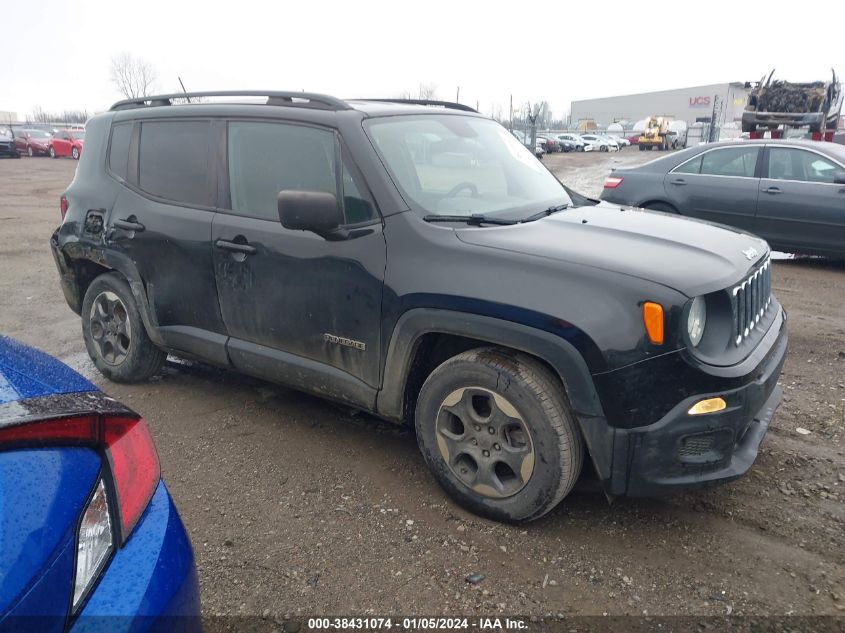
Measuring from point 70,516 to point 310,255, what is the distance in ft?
6.77

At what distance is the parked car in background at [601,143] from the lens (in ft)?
155

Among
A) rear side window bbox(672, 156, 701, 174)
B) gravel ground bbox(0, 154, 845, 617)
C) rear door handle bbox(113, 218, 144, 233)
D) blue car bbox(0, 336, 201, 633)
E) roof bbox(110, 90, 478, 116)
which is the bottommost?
gravel ground bbox(0, 154, 845, 617)

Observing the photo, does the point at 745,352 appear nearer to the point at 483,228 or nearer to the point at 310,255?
the point at 483,228

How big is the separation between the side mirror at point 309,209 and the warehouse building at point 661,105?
3437 inches

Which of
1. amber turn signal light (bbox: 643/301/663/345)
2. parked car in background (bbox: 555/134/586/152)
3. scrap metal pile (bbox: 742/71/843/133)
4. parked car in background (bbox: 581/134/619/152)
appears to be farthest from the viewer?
parked car in background (bbox: 581/134/619/152)

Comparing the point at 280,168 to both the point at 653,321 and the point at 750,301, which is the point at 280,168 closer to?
the point at 653,321

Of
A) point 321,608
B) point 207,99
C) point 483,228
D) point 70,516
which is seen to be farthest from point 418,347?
point 207,99

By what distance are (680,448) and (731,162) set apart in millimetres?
6562

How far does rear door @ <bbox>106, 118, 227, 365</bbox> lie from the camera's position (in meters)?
3.82

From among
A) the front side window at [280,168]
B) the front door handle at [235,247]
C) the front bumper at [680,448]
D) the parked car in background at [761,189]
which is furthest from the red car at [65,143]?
the front bumper at [680,448]

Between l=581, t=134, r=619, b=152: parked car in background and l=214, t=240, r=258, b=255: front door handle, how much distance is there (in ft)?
153

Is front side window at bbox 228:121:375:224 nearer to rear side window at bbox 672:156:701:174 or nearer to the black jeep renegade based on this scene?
the black jeep renegade

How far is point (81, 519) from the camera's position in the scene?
1432 millimetres

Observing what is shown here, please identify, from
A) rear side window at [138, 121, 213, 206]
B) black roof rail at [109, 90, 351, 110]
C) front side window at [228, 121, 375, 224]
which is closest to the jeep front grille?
front side window at [228, 121, 375, 224]
